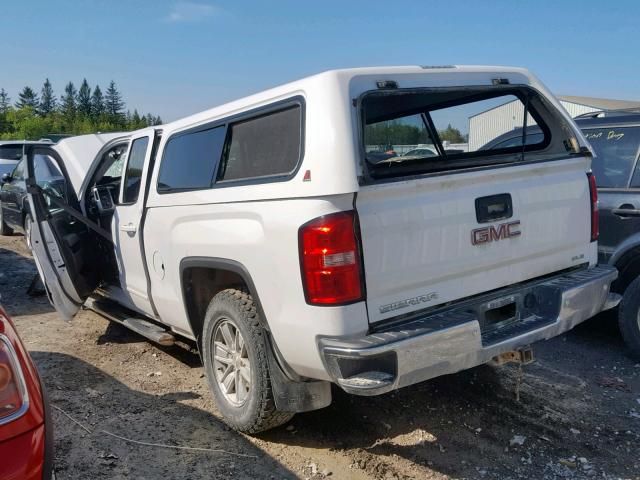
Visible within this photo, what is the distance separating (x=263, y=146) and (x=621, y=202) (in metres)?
3.17

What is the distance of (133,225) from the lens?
4.51 metres

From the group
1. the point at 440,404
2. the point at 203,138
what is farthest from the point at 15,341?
the point at 440,404

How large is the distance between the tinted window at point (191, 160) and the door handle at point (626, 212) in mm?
3267

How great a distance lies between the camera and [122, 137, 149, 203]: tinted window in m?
4.55

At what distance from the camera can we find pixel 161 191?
4.14 metres

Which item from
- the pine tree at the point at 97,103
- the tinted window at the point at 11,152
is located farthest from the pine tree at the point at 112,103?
the tinted window at the point at 11,152

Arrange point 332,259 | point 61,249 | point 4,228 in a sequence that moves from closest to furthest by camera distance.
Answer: point 332,259
point 61,249
point 4,228

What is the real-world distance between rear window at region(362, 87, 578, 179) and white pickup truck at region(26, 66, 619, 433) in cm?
1

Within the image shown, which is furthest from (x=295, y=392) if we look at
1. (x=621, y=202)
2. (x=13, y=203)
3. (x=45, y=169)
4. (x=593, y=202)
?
(x=13, y=203)

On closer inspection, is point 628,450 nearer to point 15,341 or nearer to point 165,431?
point 165,431

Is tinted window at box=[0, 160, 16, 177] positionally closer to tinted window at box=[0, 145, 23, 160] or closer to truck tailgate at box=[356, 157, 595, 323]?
tinted window at box=[0, 145, 23, 160]

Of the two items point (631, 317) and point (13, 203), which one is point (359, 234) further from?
point (13, 203)

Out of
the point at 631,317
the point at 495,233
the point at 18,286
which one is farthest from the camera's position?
the point at 18,286

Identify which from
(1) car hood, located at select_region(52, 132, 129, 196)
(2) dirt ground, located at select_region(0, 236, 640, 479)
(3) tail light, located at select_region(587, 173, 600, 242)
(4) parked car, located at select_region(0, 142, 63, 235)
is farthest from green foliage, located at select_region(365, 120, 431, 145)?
(4) parked car, located at select_region(0, 142, 63, 235)
